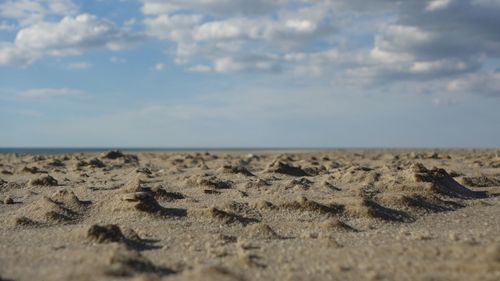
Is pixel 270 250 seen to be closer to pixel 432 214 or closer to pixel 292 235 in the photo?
pixel 292 235

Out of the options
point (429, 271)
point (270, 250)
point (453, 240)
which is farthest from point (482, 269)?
point (270, 250)

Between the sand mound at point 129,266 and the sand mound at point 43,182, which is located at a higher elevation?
the sand mound at point 43,182

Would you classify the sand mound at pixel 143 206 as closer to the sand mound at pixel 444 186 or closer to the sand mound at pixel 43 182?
the sand mound at pixel 43 182

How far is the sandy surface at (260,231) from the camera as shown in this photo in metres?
11.1

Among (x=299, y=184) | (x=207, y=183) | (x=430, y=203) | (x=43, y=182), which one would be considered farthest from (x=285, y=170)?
(x=43, y=182)

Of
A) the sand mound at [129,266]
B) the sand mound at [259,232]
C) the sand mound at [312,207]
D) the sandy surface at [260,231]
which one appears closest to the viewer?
the sand mound at [129,266]

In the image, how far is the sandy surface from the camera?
11.1 metres

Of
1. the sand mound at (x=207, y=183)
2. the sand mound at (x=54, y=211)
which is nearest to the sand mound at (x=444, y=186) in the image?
the sand mound at (x=207, y=183)

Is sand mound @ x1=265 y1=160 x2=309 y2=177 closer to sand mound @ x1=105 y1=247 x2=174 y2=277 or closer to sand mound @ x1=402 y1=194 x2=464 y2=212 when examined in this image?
sand mound @ x1=402 y1=194 x2=464 y2=212

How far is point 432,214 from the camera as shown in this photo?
63.4 feet

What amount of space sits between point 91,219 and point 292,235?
6.86 m

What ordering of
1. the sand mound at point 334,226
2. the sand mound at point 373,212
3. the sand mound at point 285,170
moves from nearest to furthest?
1. the sand mound at point 334,226
2. the sand mound at point 373,212
3. the sand mound at point 285,170

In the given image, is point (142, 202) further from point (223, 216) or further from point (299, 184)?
point (299, 184)

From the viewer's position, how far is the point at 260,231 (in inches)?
611
